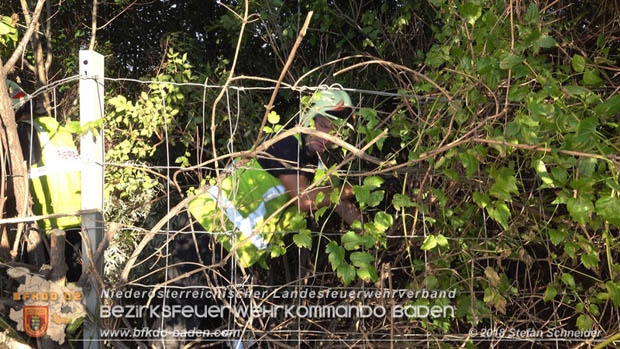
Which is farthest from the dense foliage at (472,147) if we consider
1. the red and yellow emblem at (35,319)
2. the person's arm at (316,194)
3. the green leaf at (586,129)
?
the red and yellow emblem at (35,319)

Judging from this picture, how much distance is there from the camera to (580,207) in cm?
177

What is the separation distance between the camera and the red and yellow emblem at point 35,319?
2.11 m

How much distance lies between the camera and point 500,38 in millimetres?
1980

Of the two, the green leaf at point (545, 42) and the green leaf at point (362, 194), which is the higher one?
the green leaf at point (545, 42)

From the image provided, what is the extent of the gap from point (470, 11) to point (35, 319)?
2.01 m

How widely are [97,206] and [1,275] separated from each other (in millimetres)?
568

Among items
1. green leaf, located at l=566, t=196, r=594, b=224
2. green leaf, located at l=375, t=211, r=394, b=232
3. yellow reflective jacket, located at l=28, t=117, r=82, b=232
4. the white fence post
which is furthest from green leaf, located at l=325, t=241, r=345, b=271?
yellow reflective jacket, located at l=28, t=117, r=82, b=232

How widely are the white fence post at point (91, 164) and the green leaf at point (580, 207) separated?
173cm

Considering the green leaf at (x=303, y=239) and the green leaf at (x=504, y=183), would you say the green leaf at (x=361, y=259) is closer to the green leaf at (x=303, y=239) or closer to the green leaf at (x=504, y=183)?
the green leaf at (x=303, y=239)

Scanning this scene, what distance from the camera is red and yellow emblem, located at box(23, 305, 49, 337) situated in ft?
6.92

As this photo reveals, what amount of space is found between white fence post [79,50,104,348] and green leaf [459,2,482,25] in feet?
4.62

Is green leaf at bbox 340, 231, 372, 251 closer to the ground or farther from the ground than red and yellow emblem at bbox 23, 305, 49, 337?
farther from the ground

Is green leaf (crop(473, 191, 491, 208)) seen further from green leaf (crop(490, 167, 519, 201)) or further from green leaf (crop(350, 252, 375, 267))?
green leaf (crop(350, 252, 375, 267))

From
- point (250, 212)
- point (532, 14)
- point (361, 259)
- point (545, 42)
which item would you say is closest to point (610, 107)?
point (545, 42)
